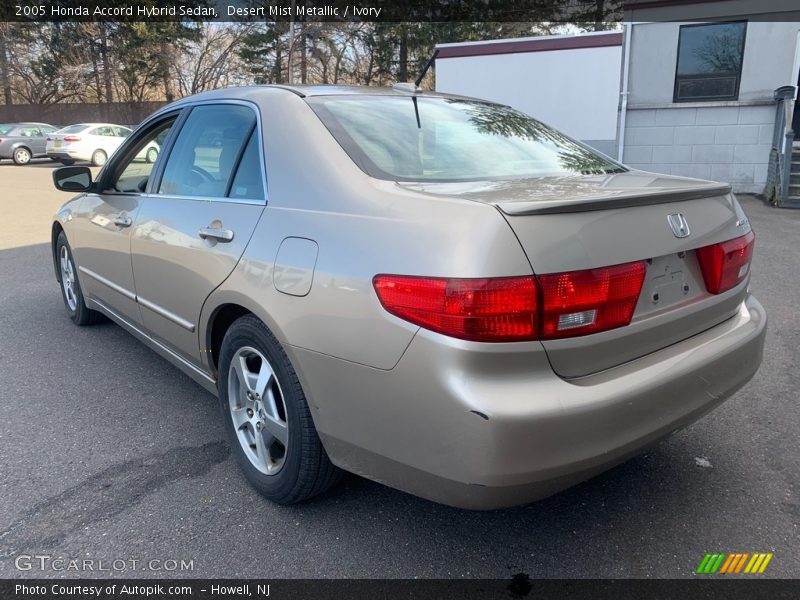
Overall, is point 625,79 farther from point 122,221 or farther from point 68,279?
point 122,221

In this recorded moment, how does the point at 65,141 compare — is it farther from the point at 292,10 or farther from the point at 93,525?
the point at 93,525

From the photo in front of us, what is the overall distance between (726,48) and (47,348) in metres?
13.8

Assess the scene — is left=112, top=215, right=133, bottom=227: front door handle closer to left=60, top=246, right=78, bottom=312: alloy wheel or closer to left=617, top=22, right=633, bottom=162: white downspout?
left=60, top=246, right=78, bottom=312: alloy wheel

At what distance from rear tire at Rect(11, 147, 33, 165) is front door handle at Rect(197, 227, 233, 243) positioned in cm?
2485

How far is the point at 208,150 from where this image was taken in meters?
3.00

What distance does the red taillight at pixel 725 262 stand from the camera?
225cm

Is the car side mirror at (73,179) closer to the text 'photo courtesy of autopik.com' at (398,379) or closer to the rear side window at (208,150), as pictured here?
the text 'photo courtesy of autopik.com' at (398,379)

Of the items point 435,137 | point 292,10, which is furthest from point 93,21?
point 435,137

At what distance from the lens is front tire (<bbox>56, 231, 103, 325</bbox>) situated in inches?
182

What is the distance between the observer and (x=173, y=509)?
247 centimetres

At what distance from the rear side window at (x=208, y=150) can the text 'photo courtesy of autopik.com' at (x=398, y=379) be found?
2 centimetres

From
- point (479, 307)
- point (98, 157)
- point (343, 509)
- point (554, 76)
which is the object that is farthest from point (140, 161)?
point (98, 157)

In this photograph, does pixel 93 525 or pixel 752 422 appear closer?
pixel 93 525

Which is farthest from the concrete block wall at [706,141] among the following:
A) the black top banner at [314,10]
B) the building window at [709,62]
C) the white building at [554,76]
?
the black top banner at [314,10]
